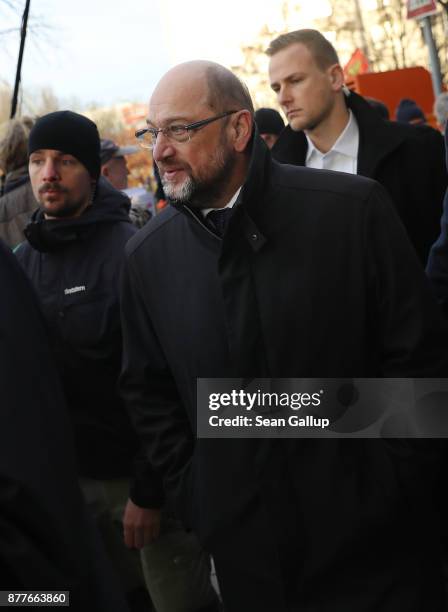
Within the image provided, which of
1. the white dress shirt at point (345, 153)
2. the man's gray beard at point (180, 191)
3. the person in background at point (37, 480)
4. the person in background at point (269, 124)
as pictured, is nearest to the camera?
the person in background at point (37, 480)

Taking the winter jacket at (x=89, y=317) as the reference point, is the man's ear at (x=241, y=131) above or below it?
above

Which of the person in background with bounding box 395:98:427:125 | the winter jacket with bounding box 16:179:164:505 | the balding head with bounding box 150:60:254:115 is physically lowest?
the person in background with bounding box 395:98:427:125

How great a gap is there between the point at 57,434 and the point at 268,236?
1082 millimetres

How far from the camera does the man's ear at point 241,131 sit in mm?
2906

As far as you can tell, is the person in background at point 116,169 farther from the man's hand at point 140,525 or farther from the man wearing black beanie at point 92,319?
the man's hand at point 140,525

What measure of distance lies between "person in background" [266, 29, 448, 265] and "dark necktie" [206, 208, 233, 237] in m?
1.42

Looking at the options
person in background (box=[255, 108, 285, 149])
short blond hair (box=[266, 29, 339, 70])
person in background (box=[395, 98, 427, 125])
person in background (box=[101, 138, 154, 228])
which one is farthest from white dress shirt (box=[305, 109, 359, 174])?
person in background (box=[395, 98, 427, 125])

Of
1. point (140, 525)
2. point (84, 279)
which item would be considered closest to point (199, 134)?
point (84, 279)

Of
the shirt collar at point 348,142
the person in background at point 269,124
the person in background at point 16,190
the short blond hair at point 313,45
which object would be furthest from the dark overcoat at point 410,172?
the person in background at point 269,124

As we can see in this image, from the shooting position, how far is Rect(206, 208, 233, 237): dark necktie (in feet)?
9.29

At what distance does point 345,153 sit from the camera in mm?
4359

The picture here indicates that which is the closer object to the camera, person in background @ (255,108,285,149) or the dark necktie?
the dark necktie

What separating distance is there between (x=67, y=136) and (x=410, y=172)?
156 cm

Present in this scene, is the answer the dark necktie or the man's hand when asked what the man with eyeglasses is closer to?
the dark necktie
